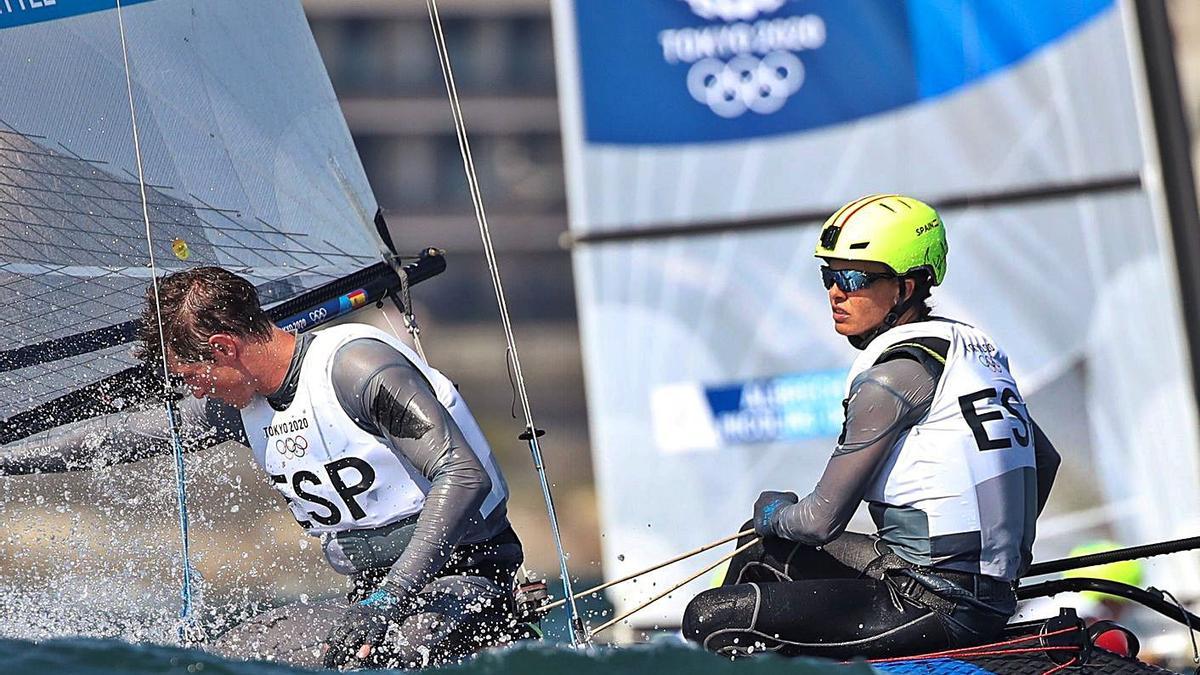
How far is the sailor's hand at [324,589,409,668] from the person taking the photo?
8.64ft

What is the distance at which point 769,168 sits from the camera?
5.77 m

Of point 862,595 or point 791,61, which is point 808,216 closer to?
point 791,61

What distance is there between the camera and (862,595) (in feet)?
8.85

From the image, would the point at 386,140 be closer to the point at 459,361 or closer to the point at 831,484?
the point at 459,361

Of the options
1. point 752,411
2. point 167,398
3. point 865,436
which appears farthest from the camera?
point 752,411

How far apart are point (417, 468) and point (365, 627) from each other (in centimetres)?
31

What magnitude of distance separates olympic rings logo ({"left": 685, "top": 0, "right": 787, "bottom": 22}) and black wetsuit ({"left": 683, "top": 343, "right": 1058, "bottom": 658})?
326 centimetres

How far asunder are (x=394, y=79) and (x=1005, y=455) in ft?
69.5

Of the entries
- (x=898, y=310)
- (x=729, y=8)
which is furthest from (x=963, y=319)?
(x=898, y=310)

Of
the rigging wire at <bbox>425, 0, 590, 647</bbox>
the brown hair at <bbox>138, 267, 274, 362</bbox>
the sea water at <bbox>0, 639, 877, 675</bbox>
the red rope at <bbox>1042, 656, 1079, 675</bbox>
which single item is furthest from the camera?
the rigging wire at <bbox>425, 0, 590, 647</bbox>

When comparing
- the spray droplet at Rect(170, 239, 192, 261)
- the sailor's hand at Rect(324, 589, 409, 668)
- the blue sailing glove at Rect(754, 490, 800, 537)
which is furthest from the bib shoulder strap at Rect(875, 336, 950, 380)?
the spray droplet at Rect(170, 239, 192, 261)

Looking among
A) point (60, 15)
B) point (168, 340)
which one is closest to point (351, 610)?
point (168, 340)

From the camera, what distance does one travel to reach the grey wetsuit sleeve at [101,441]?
10.3 feet

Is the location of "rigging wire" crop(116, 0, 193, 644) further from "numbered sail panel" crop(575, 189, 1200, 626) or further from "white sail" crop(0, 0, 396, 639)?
"numbered sail panel" crop(575, 189, 1200, 626)
